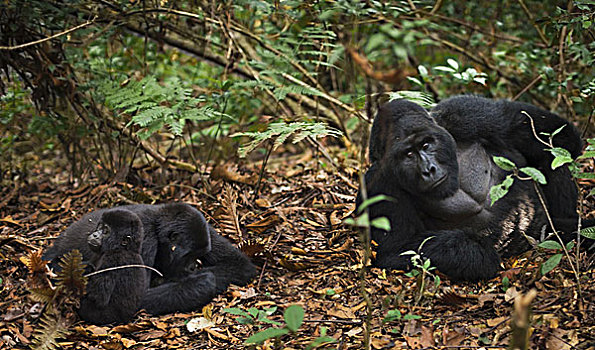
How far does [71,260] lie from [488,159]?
2.86 m

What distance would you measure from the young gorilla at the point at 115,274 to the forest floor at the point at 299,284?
0.11m

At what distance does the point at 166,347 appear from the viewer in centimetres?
323

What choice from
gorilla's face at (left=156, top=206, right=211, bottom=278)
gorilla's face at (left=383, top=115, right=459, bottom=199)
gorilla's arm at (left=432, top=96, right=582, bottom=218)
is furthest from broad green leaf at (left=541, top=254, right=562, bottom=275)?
gorilla's face at (left=156, top=206, right=211, bottom=278)

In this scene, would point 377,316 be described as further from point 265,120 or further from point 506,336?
point 265,120

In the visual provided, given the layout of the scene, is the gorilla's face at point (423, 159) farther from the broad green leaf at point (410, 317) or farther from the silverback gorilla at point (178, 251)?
the silverback gorilla at point (178, 251)

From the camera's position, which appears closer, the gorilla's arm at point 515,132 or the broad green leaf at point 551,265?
the broad green leaf at point 551,265

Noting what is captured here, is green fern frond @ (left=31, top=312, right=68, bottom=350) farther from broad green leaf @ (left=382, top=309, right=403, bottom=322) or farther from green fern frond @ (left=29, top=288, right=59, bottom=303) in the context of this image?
broad green leaf @ (left=382, top=309, right=403, bottom=322)

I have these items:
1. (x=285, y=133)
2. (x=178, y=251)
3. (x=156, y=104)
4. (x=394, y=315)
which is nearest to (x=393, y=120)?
(x=285, y=133)

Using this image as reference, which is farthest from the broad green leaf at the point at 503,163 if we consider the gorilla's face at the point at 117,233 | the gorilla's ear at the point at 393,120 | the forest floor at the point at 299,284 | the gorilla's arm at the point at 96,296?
the gorilla's arm at the point at 96,296

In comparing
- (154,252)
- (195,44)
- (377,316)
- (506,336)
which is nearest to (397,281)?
(377,316)

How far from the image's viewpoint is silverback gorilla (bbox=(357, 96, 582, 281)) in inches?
149

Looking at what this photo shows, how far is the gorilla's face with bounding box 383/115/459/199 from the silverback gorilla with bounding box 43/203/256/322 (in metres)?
1.24

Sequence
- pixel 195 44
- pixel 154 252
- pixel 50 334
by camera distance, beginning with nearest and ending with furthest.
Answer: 1. pixel 50 334
2. pixel 154 252
3. pixel 195 44

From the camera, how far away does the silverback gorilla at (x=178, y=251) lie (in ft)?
12.7
